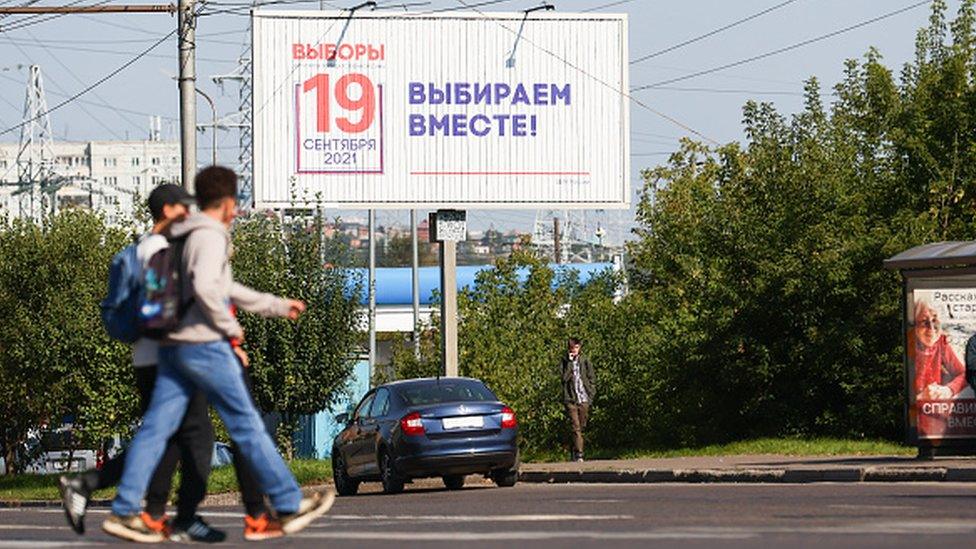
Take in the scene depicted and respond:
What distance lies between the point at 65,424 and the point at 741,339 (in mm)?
22598

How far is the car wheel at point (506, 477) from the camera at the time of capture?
23625mm

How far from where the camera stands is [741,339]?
2991cm

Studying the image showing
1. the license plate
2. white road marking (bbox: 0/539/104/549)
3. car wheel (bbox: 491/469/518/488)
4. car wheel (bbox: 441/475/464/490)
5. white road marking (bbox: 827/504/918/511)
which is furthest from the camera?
car wheel (bbox: 441/475/464/490)

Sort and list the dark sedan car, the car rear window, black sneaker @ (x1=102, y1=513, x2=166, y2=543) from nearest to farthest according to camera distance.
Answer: black sneaker @ (x1=102, y1=513, x2=166, y2=543) → the dark sedan car → the car rear window

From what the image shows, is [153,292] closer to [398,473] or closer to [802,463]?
[398,473]

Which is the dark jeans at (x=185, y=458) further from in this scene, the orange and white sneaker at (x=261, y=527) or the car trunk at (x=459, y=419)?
the car trunk at (x=459, y=419)

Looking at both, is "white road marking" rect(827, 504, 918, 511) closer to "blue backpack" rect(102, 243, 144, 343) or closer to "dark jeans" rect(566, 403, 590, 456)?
"blue backpack" rect(102, 243, 144, 343)

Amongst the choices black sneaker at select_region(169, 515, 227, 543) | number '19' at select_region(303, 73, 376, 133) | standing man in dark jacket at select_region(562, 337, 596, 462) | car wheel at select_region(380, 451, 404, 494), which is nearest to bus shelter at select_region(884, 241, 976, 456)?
car wheel at select_region(380, 451, 404, 494)

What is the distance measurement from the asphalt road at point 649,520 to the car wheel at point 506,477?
3400 mm

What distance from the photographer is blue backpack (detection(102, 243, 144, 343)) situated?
1076 centimetres

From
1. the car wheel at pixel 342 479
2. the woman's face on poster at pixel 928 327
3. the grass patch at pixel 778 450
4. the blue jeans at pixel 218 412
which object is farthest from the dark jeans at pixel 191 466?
the grass patch at pixel 778 450

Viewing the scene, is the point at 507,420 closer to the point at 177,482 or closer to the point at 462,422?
the point at 462,422

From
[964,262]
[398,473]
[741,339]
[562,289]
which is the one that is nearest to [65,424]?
[562,289]

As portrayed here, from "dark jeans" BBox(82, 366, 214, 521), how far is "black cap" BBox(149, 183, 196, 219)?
0.98 meters
